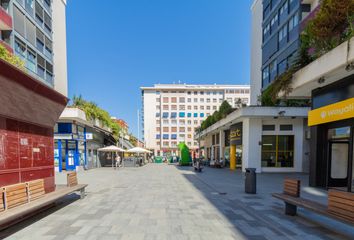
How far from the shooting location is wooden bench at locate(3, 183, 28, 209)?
16.4 feet

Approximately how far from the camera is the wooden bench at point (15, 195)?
16.4 ft

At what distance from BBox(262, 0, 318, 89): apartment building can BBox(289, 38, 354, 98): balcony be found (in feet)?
33.4

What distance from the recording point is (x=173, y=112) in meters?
83.8

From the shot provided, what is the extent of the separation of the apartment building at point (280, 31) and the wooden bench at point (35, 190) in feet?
64.6

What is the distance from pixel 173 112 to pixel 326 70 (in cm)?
7544

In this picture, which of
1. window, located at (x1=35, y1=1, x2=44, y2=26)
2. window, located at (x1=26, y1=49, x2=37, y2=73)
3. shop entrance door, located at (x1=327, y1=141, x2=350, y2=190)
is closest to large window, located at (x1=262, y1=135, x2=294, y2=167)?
shop entrance door, located at (x1=327, y1=141, x2=350, y2=190)

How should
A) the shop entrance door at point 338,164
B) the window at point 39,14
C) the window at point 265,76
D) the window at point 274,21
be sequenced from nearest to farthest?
the shop entrance door at point 338,164
the window at point 39,14
the window at point 274,21
the window at point 265,76

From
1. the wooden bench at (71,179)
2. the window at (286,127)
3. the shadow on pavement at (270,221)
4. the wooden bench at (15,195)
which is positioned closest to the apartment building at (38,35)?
the wooden bench at (71,179)

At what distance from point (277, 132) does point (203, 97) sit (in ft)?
221

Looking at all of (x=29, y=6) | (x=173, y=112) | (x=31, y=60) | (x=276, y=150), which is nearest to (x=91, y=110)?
(x=31, y=60)

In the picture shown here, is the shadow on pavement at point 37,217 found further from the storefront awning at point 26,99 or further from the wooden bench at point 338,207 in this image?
the wooden bench at point 338,207

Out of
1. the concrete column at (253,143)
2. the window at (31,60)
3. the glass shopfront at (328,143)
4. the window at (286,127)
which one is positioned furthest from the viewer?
the window at (31,60)

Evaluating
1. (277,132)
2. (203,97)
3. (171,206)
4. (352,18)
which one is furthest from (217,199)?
(203,97)

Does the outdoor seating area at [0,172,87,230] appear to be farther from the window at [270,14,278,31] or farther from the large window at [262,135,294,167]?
the window at [270,14,278,31]
